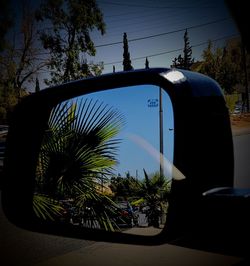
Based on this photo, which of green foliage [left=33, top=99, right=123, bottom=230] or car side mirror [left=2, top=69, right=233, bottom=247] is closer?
car side mirror [left=2, top=69, right=233, bottom=247]

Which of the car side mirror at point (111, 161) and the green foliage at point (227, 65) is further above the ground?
the green foliage at point (227, 65)

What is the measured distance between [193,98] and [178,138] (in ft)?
0.29

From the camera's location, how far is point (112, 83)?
1.21m

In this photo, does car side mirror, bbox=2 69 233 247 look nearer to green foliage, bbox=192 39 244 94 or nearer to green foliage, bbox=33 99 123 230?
green foliage, bbox=33 99 123 230

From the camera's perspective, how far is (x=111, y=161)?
48.3 inches

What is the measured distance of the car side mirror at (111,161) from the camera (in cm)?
84

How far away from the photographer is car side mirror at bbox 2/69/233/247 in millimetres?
837

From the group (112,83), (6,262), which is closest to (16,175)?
(112,83)

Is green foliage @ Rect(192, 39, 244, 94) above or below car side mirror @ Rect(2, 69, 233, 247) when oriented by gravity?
above

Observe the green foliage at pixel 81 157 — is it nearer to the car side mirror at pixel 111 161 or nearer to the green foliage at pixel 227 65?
the car side mirror at pixel 111 161

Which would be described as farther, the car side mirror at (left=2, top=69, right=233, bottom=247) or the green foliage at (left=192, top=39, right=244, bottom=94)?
the green foliage at (left=192, top=39, right=244, bottom=94)

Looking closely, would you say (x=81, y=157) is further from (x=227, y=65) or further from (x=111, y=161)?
(x=227, y=65)

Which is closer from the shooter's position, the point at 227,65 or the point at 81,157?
the point at 81,157

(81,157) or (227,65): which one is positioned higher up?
(227,65)
